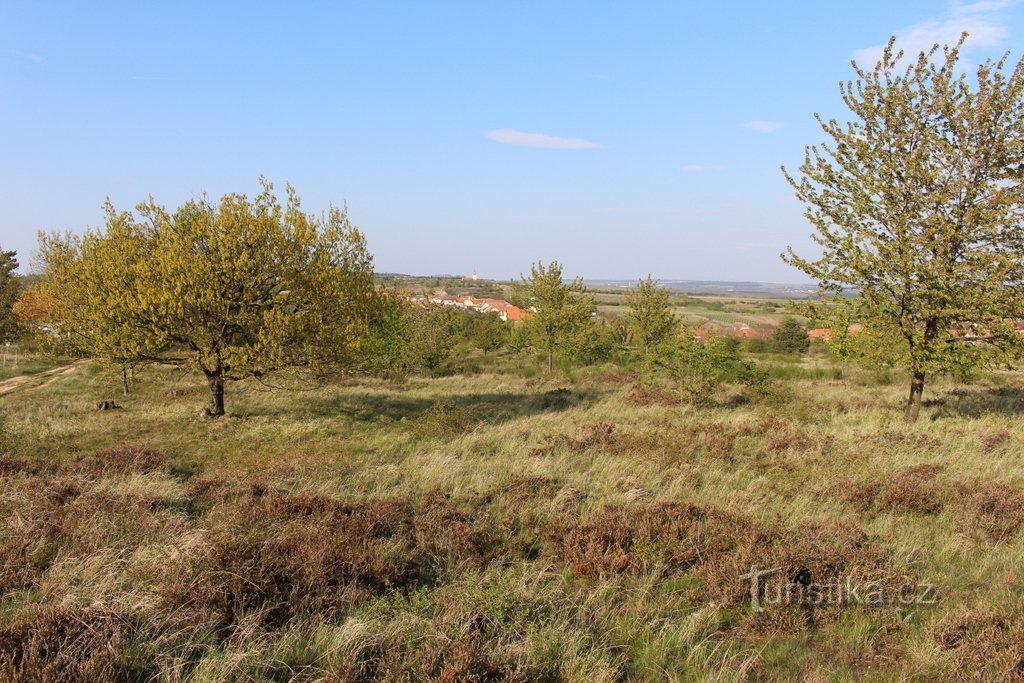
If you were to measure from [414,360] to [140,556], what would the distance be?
25.7 metres

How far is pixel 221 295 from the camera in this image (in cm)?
1489

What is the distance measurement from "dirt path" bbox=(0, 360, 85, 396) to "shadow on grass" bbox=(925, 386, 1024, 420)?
32350 mm

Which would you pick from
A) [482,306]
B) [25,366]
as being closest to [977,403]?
[25,366]

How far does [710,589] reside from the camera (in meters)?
5.41

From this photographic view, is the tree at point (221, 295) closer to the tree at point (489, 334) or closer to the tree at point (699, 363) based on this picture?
the tree at point (699, 363)

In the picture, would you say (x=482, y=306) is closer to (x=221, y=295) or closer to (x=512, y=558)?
(x=221, y=295)

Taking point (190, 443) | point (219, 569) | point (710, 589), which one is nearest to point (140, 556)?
point (219, 569)

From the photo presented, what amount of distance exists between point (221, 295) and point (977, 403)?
22.2 meters

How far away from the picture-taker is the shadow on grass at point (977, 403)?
15859 mm

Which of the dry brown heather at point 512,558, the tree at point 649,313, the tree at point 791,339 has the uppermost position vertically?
the tree at point 649,313

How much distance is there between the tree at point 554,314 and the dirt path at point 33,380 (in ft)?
75.9

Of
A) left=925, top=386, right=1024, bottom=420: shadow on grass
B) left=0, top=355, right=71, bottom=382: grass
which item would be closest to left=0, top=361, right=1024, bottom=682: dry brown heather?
left=925, top=386, right=1024, bottom=420: shadow on grass

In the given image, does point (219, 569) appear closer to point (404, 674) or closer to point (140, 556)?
point (140, 556)

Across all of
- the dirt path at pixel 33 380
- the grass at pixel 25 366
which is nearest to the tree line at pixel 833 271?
the dirt path at pixel 33 380
